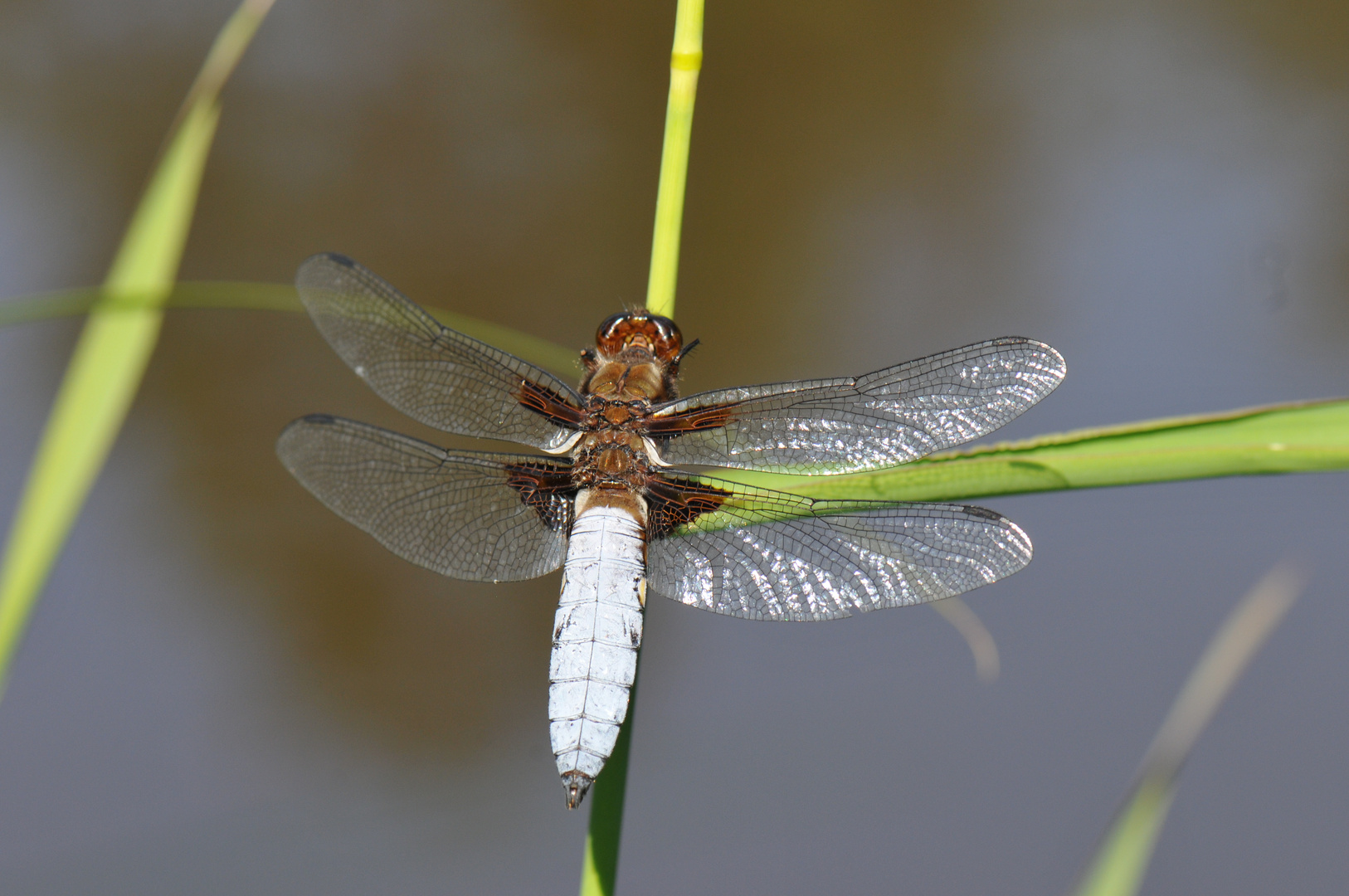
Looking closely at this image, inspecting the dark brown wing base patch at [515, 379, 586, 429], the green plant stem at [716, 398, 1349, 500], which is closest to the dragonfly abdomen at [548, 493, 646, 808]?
the dark brown wing base patch at [515, 379, 586, 429]

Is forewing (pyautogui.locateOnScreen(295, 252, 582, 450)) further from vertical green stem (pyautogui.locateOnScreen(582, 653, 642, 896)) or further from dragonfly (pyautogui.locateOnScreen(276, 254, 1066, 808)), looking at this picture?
vertical green stem (pyautogui.locateOnScreen(582, 653, 642, 896))

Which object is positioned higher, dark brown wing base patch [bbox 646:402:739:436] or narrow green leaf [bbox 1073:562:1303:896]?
dark brown wing base patch [bbox 646:402:739:436]

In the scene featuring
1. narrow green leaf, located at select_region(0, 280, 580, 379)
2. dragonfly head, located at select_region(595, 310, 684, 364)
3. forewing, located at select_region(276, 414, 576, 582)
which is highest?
dragonfly head, located at select_region(595, 310, 684, 364)

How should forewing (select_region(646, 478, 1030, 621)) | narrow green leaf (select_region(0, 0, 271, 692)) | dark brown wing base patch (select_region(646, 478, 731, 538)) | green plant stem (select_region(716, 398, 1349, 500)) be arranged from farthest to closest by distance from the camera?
dark brown wing base patch (select_region(646, 478, 731, 538)) → forewing (select_region(646, 478, 1030, 621)) → narrow green leaf (select_region(0, 0, 271, 692)) → green plant stem (select_region(716, 398, 1349, 500))

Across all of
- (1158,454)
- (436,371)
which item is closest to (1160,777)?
(1158,454)

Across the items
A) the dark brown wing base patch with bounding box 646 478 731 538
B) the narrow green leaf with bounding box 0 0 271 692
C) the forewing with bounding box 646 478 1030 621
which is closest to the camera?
the narrow green leaf with bounding box 0 0 271 692

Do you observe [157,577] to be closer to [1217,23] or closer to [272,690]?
[272,690]

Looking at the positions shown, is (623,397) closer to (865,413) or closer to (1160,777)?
(865,413)
